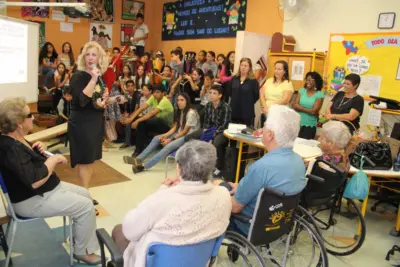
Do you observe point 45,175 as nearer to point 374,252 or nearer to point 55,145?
point 374,252

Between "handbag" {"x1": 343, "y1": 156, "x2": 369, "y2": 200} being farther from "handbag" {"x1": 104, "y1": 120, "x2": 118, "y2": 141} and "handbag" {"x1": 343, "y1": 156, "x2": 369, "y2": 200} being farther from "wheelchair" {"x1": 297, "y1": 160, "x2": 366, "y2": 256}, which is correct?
"handbag" {"x1": 104, "y1": 120, "x2": 118, "y2": 141}

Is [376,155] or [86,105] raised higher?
[86,105]

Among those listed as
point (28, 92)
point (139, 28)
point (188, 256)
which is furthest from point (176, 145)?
point (139, 28)

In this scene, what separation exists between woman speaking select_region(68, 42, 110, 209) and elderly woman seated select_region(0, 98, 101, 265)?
574 millimetres

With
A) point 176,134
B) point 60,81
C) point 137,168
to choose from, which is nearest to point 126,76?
point 60,81

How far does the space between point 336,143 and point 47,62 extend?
643 cm

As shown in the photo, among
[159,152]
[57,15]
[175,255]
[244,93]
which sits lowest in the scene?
[159,152]

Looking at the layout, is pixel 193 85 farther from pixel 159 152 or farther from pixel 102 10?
pixel 102 10

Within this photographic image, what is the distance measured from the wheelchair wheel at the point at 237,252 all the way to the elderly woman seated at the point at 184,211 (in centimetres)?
29

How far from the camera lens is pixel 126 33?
8641 mm

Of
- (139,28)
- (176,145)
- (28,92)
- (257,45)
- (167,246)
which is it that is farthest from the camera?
(139,28)

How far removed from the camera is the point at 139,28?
8.40 metres

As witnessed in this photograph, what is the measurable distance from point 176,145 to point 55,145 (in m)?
1.98

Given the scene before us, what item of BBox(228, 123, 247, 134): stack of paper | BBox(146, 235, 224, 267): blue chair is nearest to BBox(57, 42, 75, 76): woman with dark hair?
BBox(228, 123, 247, 134): stack of paper
